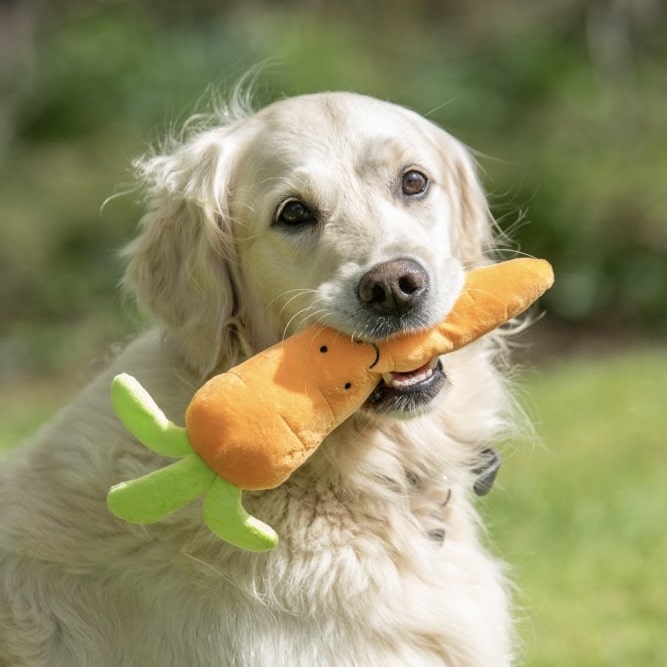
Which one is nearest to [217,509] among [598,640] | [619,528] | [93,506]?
[93,506]

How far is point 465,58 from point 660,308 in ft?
17.0

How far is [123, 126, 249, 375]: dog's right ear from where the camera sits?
3871 millimetres

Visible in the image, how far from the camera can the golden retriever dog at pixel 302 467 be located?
3488 mm

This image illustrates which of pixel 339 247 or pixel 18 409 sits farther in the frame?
pixel 18 409

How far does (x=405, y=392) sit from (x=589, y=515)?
3.69 metres

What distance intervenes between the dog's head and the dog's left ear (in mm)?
115

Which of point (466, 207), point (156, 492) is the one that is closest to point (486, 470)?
point (466, 207)

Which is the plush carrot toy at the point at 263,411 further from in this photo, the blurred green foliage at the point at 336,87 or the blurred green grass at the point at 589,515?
the blurred green foliage at the point at 336,87

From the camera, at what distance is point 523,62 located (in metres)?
15.2

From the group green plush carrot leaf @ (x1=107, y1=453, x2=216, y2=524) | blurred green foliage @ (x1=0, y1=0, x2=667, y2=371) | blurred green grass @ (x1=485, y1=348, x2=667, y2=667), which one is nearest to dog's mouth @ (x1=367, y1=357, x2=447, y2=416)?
green plush carrot leaf @ (x1=107, y1=453, x2=216, y2=524)

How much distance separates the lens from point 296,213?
383cm

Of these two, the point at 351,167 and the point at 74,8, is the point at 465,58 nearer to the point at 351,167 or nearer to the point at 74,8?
the point at 74,8

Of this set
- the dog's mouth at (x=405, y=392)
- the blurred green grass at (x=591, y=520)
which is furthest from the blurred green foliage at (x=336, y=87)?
the dog's mouth at (x=405, y=392)

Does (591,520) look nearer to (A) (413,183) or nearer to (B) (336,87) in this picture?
(A) (413,183)
